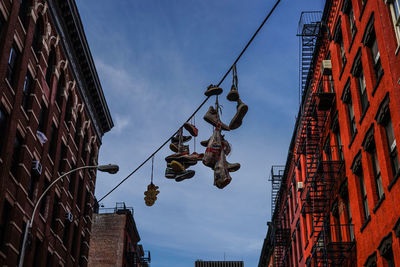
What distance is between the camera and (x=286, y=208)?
45000 mm

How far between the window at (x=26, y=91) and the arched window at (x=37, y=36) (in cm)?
177

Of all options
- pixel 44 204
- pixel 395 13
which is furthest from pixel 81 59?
pixel 395 13

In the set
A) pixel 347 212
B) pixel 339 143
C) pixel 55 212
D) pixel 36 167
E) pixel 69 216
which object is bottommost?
pixel 347 212

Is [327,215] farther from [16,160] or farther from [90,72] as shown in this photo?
[90,72]

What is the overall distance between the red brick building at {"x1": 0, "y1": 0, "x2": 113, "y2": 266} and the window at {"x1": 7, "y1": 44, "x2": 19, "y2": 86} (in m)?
0.04

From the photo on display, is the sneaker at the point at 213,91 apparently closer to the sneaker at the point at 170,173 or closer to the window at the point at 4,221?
the sneaker at the point at 170,173

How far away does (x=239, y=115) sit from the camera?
12.7 metres

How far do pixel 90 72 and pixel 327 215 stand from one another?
18.3 m

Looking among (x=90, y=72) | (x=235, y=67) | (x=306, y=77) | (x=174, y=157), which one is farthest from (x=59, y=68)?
(x=235, y=67)

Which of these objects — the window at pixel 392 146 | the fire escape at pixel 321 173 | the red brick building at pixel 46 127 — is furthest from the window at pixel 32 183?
the window at pixel 392 146

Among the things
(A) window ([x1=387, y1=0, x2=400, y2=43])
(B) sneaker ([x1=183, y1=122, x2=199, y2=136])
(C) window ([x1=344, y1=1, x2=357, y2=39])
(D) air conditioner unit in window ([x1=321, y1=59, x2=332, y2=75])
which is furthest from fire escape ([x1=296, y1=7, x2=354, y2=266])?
(B) sneaker ([x1=183, y1=122, x2=199, y2=136])

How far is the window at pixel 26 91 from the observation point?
26.9 metres

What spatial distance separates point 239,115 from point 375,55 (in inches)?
421

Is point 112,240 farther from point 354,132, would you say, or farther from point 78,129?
point 354,132
